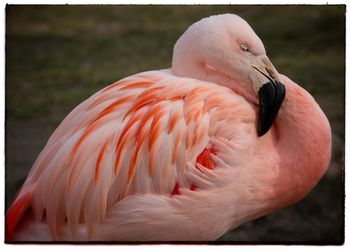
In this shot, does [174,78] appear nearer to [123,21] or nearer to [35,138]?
[123,21]

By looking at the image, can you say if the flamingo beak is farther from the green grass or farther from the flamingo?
the green grass

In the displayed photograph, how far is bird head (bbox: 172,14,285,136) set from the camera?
1962 millimetres

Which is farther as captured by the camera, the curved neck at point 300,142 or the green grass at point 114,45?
the green grass at point 114,45

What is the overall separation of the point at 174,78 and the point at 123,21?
1.22ft

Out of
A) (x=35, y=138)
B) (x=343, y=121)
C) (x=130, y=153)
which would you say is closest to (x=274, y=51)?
(x=343, y=121)

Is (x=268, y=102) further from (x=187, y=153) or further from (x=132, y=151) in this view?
(x=132, y=151)

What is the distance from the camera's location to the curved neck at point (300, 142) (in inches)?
76.9

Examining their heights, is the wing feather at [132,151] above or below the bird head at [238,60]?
below

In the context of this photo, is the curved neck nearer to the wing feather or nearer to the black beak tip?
the black beak tip

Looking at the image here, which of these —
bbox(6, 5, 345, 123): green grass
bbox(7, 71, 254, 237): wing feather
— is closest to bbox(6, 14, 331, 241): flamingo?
bbox(7, 71, 254, 237): wing feather

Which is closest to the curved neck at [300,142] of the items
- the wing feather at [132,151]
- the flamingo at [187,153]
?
the flamingo at [187,153]

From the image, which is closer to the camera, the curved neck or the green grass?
the curved neck

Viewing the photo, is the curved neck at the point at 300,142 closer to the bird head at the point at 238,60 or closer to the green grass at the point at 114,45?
the bird head at the point at 238,60

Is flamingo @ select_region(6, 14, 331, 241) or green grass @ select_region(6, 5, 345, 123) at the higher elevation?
green grass @ select_region(6, 5, 345, 123)
